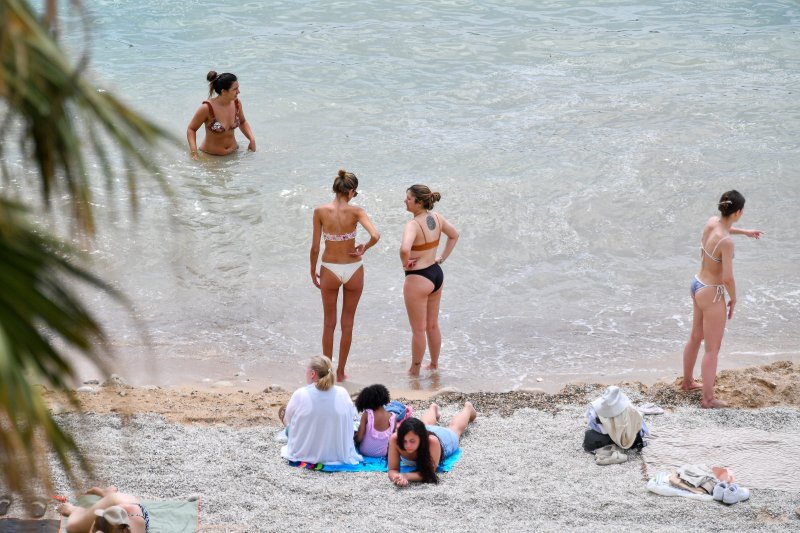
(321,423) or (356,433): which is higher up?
(321,423)

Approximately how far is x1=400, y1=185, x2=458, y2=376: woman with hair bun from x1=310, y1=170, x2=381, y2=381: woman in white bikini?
0.32 metres

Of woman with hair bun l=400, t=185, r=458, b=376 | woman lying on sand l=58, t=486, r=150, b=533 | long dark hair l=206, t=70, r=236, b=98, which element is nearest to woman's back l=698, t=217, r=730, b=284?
woman with hair bun l=400, t=185, r=458, b=376

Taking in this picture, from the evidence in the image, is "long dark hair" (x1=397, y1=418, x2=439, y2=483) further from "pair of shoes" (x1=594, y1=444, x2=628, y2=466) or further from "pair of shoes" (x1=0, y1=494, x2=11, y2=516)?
"pair of shoes" (x1=0, y1=494, x2=11, y2=516)

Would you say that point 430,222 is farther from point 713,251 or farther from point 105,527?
point 105,527

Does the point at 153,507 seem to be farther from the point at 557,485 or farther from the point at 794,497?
the point at 794,497

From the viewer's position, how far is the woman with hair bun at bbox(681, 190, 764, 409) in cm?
752

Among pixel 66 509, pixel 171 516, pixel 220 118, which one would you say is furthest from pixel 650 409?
pixel 220 118

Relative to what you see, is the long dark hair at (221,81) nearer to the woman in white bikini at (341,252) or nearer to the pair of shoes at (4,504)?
the woman in white bikini at (341,252)

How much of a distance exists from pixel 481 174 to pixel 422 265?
18.3 feet

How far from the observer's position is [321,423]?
7105 mm

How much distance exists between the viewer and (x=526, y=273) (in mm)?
11445

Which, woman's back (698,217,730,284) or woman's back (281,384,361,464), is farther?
woman's back (698,217,730,284)

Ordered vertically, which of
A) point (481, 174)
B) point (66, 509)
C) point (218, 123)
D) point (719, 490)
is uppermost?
point (218, 123)

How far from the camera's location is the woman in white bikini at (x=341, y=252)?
8320 mm
